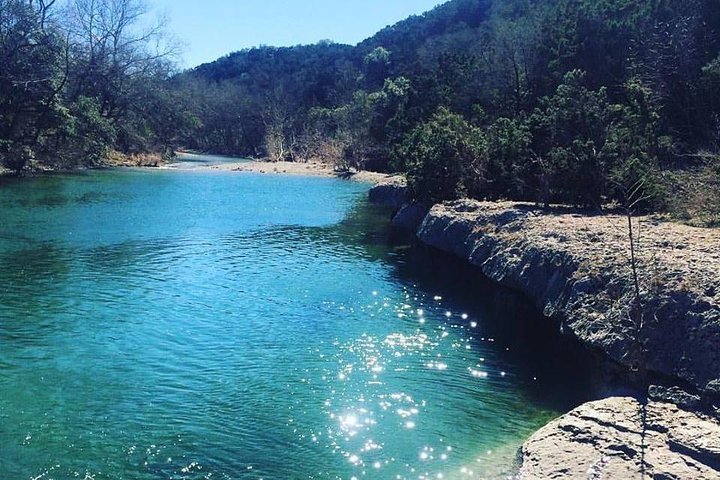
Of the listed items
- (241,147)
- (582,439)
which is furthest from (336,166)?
(582,439)

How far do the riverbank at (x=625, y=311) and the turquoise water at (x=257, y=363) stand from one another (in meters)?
0.95

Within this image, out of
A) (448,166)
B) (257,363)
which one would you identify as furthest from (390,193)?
(257,363)

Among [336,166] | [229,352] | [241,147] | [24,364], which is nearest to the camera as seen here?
[24,364]

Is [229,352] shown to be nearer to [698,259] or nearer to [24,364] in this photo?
[24,364]

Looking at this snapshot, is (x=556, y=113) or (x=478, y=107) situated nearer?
(x=556, y=113)

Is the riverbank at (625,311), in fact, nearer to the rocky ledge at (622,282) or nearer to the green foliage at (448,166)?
the rocky ledge at (622,282)

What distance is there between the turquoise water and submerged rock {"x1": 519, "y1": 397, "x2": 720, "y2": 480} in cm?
71

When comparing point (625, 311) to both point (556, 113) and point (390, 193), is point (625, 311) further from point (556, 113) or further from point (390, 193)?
point (390, 193)

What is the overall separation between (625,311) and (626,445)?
389 cm

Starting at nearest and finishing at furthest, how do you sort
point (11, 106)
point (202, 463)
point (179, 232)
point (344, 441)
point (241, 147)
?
point (202, 463) < point (344, 441) < point (179, 232) < point (11, 106) < point (241, 147)

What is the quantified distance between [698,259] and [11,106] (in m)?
50.7

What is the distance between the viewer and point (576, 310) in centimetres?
1376

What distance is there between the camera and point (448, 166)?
2928 cm

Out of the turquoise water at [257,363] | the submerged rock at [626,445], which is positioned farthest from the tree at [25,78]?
the submerged rock at [626,445]
